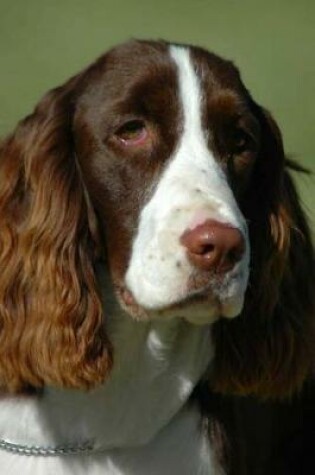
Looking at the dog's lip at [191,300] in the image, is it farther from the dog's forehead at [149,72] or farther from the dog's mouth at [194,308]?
the dog's forehead at [149,72]

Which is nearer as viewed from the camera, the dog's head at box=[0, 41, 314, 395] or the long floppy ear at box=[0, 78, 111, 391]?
the dog's head at box=[0, 41, 314, 395]

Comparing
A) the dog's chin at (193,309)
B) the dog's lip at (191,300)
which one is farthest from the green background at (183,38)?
the dog's lip at (191,300)

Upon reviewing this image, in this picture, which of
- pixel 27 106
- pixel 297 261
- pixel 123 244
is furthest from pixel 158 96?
pixel 27 106

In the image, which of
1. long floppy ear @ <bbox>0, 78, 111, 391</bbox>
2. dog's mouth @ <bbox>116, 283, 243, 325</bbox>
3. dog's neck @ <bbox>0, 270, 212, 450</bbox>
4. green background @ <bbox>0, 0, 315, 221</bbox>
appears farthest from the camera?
green background @ <bbox>0, 0, 315, 221</bbox>

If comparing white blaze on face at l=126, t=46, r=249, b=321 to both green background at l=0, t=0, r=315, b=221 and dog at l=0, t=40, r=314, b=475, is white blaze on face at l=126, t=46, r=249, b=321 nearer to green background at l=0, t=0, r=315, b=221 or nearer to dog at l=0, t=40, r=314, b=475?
dog at l=0, t=40, r=314, b=475

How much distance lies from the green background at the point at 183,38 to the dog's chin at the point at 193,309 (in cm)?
375

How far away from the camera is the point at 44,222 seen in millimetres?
4098

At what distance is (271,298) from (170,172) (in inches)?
24.5

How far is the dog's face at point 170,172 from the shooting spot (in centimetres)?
367

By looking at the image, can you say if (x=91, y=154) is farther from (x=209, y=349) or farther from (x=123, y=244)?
(x=209, y=349)

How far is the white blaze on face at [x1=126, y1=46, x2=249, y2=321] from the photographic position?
366 cm

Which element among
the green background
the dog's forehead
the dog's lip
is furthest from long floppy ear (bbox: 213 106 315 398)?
the green background

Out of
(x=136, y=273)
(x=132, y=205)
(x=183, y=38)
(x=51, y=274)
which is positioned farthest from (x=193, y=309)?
(x=183, y=38)

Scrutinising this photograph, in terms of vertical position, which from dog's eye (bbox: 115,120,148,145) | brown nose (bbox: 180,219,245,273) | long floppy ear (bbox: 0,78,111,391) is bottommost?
long floppy ear (bbox: 0,78,111,391)
